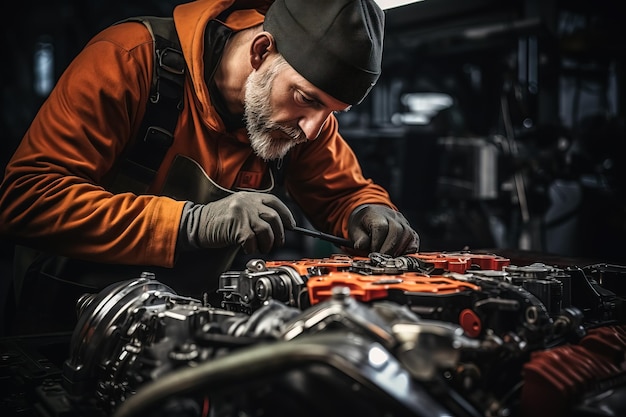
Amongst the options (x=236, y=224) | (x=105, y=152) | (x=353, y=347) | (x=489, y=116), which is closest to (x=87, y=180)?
(x=105, y=152)

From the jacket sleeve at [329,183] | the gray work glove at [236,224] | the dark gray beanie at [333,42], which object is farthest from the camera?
the jacket sleeve at [329,183]

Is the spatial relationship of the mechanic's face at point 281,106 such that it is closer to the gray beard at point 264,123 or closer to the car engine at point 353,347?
the gray beard at point 264,123

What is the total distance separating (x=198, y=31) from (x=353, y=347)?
1.39 meters

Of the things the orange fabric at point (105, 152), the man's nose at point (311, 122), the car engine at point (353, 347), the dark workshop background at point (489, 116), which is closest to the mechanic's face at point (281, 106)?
the man's nose at point (311, 122)

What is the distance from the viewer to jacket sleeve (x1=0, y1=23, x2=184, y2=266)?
168cm

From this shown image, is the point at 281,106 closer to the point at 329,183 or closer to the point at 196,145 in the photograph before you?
the point at 196,145

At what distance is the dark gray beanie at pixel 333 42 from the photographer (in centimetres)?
178

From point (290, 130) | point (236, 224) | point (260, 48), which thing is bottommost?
point (236, 224)

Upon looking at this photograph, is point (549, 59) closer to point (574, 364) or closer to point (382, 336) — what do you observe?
point (574, 364)

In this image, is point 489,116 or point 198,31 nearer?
point 198,31

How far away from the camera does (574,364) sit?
45.1 inches

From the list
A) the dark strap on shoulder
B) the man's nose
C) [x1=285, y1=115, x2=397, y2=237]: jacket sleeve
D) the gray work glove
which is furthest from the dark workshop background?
the gray work glove

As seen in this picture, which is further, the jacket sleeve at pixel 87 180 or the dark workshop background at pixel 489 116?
the dark workshop background at pixel 489 116

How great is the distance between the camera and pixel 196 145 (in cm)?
198
